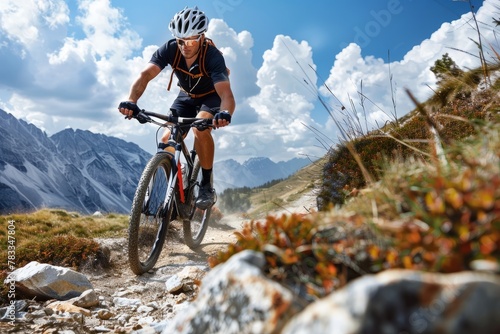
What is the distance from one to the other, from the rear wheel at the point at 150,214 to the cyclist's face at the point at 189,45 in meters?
2.00

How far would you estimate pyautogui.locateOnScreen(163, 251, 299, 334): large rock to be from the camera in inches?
70.6

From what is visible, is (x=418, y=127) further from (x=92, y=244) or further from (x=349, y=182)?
(x=92, y=244)

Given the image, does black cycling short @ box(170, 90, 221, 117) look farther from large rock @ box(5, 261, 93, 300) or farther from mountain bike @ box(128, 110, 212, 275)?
large rock @ box(5, 261, 93, 300)

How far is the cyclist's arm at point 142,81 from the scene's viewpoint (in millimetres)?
6855

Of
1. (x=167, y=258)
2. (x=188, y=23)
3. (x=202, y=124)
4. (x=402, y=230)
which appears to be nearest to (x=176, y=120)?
(x=202, y=124)

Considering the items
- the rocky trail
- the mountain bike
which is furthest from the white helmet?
the rocky trail

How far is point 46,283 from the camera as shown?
578cm

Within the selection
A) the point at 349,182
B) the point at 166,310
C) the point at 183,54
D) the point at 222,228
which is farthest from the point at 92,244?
the point at 222,228

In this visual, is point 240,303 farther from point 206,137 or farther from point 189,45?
point 189,45

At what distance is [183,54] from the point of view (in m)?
7.41

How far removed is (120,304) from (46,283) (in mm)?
1116

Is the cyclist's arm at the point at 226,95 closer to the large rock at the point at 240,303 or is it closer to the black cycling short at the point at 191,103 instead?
the black cycling short at the point at 191,103

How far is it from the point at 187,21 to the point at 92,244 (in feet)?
15.4

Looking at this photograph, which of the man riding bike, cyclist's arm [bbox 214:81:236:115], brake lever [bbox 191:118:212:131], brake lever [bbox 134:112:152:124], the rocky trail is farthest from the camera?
the man riding bike
